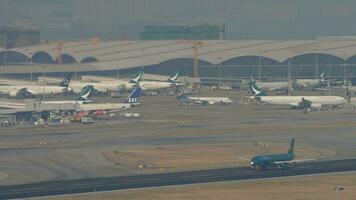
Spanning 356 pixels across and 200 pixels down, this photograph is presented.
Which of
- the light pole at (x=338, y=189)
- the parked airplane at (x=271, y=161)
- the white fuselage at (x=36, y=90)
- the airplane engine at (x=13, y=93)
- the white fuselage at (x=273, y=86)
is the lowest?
the light pole at (x=338, y=189)

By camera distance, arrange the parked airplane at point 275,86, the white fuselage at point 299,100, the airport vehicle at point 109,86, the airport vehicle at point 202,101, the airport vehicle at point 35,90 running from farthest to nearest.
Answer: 1. the parked airplane at point 275,86
2. the airport vehicle at point 109,86
3. the airport vehicle at point 35,90
4. the airport vehicle at point 202,101
5. the white fuselage at point 299,100

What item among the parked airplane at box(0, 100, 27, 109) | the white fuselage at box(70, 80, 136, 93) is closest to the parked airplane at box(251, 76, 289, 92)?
the white fuselage at box(70, 80, 136, 93)

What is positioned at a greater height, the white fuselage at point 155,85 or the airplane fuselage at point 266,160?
the white fuselage at point 155,85

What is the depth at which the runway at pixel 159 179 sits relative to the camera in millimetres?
77125

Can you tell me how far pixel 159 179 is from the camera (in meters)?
82.8

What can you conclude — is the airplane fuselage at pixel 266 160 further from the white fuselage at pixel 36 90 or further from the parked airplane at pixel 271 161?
the white fuselage at pixel 36 90

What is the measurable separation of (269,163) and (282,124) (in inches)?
1567

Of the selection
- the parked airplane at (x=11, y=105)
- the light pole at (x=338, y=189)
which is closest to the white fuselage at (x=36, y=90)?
the parked airplane at (x=11, y=105)

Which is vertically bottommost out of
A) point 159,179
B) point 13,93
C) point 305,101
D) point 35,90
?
point 159,179

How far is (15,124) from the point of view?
428 ft

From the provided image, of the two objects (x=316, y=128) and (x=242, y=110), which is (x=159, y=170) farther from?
(x=242, y=110)

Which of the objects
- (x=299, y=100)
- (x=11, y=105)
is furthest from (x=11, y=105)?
(x=299, y=100)

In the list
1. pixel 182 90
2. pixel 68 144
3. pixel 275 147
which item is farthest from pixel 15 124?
→ pixel 182 90

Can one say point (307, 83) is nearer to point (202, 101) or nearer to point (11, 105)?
point (202, 101)
